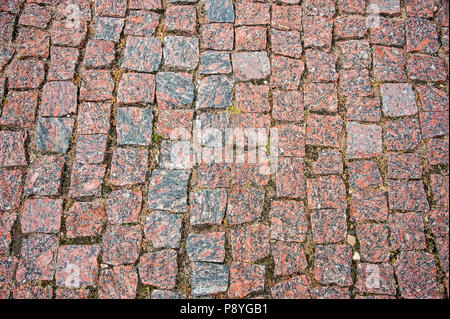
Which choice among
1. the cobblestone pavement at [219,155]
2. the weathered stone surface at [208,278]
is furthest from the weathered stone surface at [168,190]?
the weathered stone surface at [208,278]

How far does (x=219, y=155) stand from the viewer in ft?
10.4

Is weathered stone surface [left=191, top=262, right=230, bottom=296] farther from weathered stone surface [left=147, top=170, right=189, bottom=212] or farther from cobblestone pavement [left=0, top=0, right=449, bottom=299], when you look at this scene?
weathered stone surface [left=147, top=170, right=189, bottom=212]

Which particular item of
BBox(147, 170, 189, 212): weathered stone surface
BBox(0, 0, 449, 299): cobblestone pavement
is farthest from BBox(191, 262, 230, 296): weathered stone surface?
BBox(147, 170, 189, 212): weathered stone surface

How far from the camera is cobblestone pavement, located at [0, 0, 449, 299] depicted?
2.99 meters

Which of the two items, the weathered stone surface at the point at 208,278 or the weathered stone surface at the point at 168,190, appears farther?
the weathered stone surface at the point at 168,190

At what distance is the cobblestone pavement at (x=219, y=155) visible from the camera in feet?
9.80

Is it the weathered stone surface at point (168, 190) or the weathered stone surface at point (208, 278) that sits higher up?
the weathered stone surface at point (168, 190)

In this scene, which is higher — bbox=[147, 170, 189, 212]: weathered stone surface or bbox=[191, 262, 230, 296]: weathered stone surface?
bbox=[147, 170, 189, 212]: weathered stone surface

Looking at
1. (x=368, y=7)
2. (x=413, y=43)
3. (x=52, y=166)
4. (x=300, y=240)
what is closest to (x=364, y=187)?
(x=300, y=240)

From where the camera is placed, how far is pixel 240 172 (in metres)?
3.14

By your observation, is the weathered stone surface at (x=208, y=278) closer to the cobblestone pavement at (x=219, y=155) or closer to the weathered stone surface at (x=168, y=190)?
the cobblestone pavement at (x=219, y=155)

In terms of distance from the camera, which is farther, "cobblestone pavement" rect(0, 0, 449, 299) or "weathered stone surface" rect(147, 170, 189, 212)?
"weathered stone surface" rect(147, 170, 189, 212)

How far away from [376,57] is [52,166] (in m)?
3.34

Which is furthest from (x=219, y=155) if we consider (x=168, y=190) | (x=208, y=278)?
(x=208, y=278)
